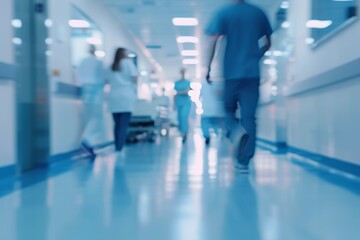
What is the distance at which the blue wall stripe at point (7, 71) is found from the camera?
118 inches

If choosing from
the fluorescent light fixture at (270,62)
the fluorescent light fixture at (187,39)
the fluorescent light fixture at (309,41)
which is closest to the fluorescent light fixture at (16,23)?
the fluorescent light fixture at (309,41)

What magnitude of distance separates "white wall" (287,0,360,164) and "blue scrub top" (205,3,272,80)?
2.30 feet

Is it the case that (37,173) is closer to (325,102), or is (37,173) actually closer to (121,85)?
(121,85)

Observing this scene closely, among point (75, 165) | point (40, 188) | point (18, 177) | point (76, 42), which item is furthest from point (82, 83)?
point (40, 188)

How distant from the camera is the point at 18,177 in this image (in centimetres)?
330

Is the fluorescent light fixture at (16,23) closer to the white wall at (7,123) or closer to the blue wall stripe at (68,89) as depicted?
the white wall at (7,123)

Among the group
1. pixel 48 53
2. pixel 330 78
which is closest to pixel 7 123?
pixel 48 53

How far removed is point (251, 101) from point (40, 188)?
178 centimetres

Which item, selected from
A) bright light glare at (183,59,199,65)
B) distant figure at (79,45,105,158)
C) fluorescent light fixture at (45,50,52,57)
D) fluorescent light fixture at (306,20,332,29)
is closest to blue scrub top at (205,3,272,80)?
fluorescent light fixture at (306,20,332,29)

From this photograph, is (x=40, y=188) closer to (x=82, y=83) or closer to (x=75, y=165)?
(x=75, y=165)

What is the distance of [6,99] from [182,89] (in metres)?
4.66

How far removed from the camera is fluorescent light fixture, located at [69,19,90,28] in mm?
5101

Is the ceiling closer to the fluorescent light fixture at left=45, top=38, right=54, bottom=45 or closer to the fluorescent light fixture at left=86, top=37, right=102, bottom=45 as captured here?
the fluorescent light fixture at left=86, top=37, right=102, bottom=45

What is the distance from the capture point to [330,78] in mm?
3486
